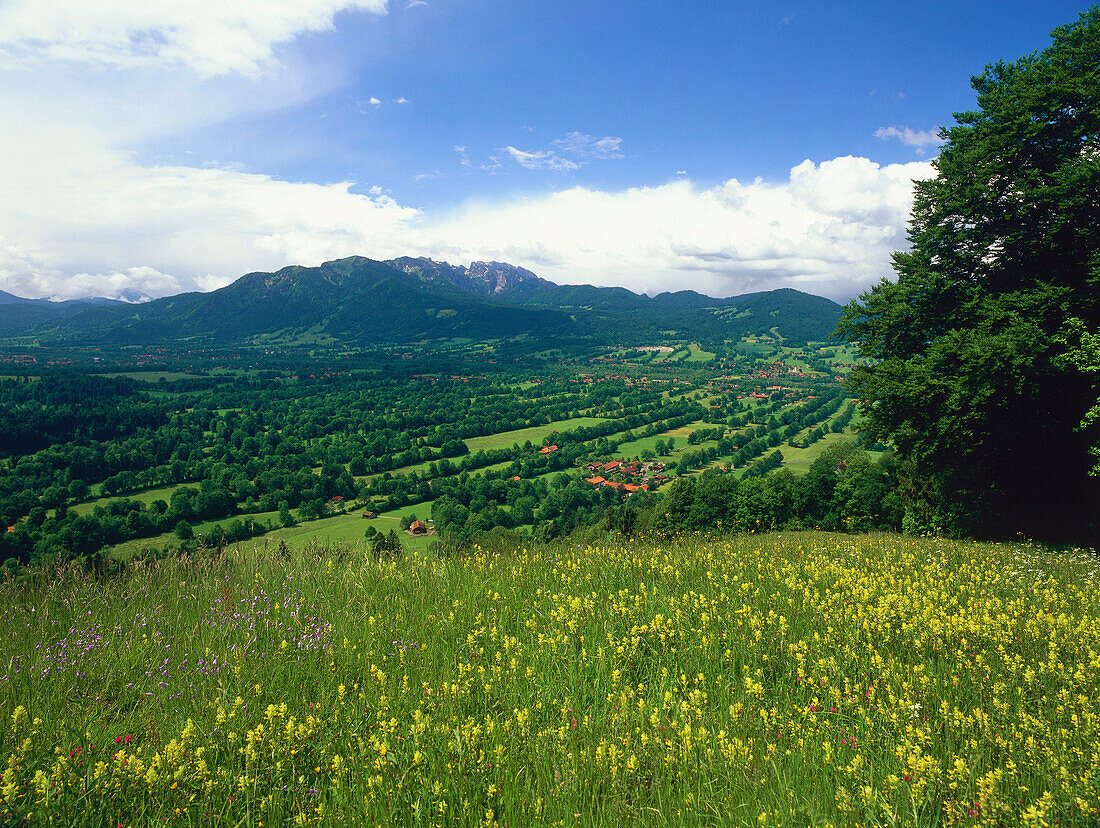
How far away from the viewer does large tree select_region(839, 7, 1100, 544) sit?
39.9 ft

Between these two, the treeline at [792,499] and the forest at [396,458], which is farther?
the forest at [396,458]

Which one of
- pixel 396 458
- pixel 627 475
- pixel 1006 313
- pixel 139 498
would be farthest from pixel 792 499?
pixel 139 498

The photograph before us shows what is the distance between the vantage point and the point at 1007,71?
14672mm

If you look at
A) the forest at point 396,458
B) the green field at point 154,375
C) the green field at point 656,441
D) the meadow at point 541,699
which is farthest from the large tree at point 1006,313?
the green field at point 154,375

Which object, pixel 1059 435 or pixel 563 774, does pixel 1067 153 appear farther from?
pixel 563 774

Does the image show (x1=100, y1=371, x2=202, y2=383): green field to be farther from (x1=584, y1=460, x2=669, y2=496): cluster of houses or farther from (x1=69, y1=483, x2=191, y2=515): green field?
(x1=584, y1=460, x2=669, y2=496): cluster of houses

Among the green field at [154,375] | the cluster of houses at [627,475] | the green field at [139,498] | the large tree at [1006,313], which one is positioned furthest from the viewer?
the green field at [154,375]

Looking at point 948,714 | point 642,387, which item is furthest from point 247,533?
point 642,387

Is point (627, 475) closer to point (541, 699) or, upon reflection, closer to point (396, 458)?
point (396, 458)

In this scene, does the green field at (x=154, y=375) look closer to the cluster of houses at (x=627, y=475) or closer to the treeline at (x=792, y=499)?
the cluster of houses at (x=627, y=475)

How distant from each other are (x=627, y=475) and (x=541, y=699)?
73252 mm

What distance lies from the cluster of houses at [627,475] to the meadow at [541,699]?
6276 centimetres

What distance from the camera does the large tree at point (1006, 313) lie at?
12172mm

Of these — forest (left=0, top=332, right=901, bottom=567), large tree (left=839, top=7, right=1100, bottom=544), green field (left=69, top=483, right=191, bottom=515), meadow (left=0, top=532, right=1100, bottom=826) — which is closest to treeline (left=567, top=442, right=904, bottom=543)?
forest (left=0, top=332, right=901, bottom=567)
